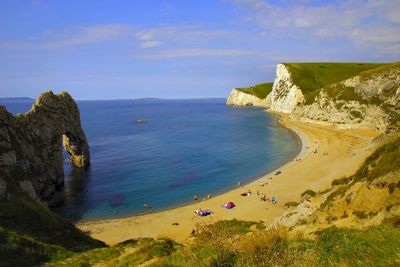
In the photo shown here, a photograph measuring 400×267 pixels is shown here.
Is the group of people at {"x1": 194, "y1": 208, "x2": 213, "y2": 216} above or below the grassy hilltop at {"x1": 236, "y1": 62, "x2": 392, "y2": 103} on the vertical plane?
below

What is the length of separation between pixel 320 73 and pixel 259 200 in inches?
5850

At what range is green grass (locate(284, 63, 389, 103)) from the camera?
164 m

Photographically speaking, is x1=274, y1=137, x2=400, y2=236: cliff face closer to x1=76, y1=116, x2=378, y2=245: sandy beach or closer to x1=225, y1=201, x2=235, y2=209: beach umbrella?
x1=76, y1=116, x2=378, y2=245: sandy beach

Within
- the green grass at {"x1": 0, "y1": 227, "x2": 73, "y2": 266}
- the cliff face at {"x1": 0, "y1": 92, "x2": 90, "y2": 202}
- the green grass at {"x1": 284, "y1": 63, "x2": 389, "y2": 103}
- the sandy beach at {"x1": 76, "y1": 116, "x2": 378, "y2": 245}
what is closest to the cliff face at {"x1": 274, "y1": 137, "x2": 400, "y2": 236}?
the sandy beach at {"x1": 76, "y1": 116, "x2": 378, "y2": 245}

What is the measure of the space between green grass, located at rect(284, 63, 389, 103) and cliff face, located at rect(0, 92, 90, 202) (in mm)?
111346

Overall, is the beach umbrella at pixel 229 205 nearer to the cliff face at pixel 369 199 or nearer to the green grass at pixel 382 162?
the cliff face at pixel 369 199

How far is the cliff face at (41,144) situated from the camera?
44.2 m

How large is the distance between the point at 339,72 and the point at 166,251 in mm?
181546

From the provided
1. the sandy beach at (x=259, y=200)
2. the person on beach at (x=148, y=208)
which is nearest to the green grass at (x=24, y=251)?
the sandy beach at (x=259, y=200)

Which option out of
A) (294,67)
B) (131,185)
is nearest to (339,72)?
(294,67)

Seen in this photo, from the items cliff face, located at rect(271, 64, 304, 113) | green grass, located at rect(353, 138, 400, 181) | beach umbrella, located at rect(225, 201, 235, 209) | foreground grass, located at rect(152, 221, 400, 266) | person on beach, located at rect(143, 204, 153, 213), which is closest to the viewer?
foreground grass, located at rect(152, 221, 400, 266)

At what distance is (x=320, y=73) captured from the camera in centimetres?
18125

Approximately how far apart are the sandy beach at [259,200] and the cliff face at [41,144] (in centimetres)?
1127

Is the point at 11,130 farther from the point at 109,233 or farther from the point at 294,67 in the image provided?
the point at 294,67
